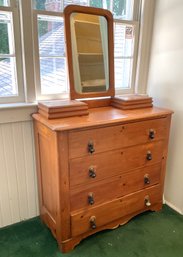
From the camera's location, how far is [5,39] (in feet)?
4.89

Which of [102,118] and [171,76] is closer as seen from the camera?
[102,118]

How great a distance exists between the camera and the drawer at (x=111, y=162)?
141 cm

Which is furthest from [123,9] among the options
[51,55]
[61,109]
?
[61,109]

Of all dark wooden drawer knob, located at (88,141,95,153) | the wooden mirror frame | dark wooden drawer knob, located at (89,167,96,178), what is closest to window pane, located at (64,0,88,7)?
the wooden mirror frame

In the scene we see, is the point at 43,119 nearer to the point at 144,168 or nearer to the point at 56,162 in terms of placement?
the point at 56,162

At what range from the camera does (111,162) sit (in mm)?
1521

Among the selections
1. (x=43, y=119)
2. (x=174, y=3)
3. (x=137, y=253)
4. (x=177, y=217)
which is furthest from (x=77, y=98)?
(x=177, y=217)

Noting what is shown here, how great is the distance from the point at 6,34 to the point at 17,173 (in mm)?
986

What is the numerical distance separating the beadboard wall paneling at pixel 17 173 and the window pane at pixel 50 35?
55cm

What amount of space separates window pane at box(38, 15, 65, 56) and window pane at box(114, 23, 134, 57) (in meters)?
0.50

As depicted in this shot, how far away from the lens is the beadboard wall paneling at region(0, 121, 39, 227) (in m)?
1.59

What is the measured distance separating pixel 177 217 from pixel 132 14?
1.77 metres

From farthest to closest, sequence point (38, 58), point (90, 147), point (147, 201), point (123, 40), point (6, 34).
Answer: point (123, 40), point (147, 201), point (38, 58), point (6, 34), point (90, 147)

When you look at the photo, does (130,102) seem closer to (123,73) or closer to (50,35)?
(123,73)
